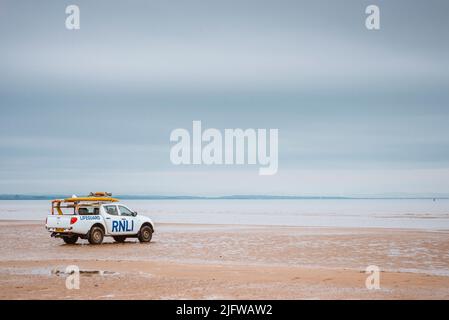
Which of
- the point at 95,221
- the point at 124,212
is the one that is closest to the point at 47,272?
the point at 95,221

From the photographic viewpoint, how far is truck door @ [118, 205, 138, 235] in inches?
1163

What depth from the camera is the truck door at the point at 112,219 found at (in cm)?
2897

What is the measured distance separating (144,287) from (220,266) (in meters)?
5.22

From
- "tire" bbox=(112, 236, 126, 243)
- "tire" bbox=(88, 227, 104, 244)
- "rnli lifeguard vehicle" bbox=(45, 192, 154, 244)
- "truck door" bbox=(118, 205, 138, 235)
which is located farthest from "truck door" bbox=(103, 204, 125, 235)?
"tire" bbox=(112, 236, 126, 243)

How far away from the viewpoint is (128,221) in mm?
29672

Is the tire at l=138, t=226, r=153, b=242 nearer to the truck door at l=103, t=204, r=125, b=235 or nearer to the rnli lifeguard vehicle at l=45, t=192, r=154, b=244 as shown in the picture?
the rnli lifeguard vehicle at l=45, t=192, r=154, b=244

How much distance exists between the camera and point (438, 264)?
840 inches

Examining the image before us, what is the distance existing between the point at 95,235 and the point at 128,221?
1785 mm

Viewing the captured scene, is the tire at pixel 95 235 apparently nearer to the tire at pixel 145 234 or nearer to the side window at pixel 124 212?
the side window at pixel 124 212

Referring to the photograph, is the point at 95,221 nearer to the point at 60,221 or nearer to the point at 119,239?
the point at 60,221

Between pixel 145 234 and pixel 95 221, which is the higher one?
pixel 95 221

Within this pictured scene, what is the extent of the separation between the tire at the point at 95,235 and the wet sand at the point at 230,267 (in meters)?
0.49
